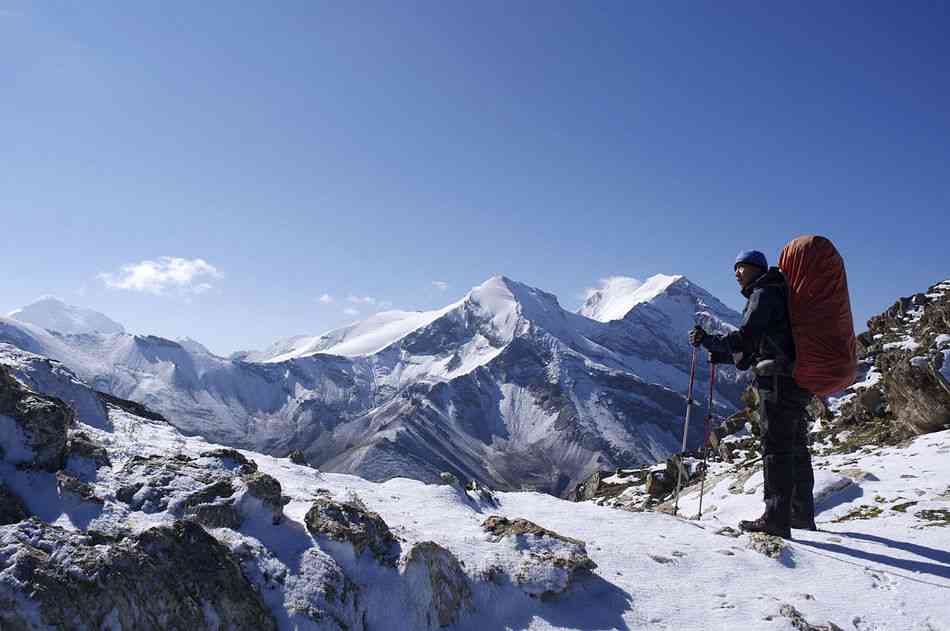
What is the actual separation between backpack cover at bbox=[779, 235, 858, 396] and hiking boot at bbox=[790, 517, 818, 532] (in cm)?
241

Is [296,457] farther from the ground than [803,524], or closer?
farther from the ground

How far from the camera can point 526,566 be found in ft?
24.9

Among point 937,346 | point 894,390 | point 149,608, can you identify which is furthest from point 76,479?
point 937,346

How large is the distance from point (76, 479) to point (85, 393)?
6154mm

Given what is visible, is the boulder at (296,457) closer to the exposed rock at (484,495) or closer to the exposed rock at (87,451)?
the exposed rock at (484,495)

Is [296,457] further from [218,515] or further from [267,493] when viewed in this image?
[218,515]

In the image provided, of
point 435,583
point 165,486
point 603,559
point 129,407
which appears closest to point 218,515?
point 165,486

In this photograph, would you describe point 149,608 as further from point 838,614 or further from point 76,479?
point 838,614

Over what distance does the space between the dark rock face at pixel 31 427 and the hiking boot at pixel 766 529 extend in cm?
1045

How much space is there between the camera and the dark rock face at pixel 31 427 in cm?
685

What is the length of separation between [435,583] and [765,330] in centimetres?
706

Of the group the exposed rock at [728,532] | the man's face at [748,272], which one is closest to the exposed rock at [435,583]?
the exposed rock at [728,532]

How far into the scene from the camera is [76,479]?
6.68 m

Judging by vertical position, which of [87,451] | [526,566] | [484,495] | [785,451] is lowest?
[526,566]
